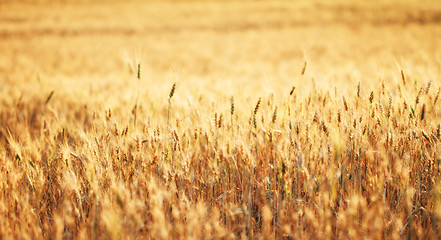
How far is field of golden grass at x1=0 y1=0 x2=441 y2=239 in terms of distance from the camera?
126cm

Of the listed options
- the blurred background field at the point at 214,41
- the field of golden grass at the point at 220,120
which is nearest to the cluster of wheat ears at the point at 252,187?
the field of golden grass at the point at 220,120

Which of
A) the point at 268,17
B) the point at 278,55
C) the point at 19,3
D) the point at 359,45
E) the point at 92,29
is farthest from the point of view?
the point at 19,3

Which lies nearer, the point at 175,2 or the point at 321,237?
the point at 321,237

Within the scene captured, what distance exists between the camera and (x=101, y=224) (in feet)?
3.97

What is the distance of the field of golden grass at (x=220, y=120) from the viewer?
1.26 metres

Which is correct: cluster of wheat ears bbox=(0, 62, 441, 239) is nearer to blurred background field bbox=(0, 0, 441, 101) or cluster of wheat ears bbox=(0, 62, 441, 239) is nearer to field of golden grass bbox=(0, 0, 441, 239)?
field of golden grass bbox=(0, 0, 441, 239)

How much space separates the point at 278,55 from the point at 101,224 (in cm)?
884

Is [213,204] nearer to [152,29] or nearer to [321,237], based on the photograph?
[321,237]

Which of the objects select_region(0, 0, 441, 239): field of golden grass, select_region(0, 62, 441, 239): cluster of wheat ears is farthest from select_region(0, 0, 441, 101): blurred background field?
select_region(0, 62, 441, 239): cluster of wheat ears

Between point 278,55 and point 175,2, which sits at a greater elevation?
point 175,2

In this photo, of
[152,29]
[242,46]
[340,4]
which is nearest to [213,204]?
[242,46]

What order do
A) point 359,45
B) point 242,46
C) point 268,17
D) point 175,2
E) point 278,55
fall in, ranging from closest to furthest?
point 278,55 → point 359,45 → point 242,46 → point 268,17 → point 175,2

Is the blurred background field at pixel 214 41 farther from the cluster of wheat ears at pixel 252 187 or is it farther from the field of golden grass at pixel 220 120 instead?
the cluster of wheat ears at pixel 252 187

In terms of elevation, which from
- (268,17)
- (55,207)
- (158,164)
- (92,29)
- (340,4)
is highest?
(340,4)
